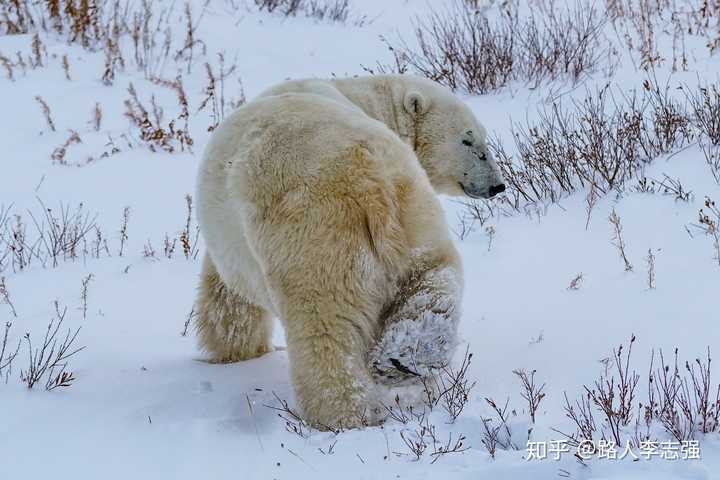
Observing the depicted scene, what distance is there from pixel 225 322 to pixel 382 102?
4.62 feet

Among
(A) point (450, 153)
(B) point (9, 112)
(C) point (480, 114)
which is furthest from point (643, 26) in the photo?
(B) point (9, 112)

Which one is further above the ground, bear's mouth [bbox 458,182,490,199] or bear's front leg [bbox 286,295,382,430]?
bear's mouth [bbox 458,182,490,199]

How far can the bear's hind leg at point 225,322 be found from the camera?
14.3ft

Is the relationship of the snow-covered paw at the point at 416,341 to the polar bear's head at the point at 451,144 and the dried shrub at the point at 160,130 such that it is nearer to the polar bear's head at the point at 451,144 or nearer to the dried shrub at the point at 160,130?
the polar bear's head at the point at 451,144

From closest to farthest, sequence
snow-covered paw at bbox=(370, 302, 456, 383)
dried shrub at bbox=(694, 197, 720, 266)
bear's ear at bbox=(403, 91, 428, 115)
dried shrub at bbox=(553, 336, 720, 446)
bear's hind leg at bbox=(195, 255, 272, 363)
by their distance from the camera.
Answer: dried shrub at bbox=(553, 336, 720, 446) → snow-covered paw at bbox=(370, 302, 456, 383) → bear's hind leg at bbox=(195, 255, 272, 363) → bear's ear at bbox=(403, 91, 428, 115) → dried shrub at bbox=(694, 197, 720, 266)

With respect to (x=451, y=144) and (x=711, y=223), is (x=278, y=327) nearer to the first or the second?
(x=451, y=144)

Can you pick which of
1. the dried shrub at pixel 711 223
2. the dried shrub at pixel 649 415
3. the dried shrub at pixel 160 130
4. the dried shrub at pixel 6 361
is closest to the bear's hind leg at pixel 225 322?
the dried shrub at pixel 6 361

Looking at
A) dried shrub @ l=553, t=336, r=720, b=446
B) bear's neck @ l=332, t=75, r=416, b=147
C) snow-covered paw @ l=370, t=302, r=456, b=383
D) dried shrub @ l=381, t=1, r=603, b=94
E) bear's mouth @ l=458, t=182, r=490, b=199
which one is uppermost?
bear's neck @ l=332, t=75, r=416, b=147

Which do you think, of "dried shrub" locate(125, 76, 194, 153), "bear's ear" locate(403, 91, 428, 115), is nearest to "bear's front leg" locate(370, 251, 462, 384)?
"bear's ear" locate(403, 91, 428, 115)

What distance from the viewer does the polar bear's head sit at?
4.54 m

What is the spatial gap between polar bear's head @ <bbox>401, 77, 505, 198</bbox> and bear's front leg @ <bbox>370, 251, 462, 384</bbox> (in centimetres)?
139

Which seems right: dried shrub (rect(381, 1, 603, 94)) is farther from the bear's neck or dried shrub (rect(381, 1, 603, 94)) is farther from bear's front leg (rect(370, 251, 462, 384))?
bear's front leg (rect(370, 251, 462, 384))

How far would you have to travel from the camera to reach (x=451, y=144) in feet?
14.9

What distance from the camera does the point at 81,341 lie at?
4684 millimetres
